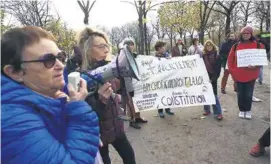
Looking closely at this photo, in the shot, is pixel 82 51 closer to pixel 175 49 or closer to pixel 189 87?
pixel 189 87

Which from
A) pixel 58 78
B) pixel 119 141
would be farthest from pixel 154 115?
pixel 58 78

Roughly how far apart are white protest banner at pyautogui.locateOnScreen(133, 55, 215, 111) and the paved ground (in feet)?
1.20

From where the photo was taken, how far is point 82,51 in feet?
Answer: 8.07

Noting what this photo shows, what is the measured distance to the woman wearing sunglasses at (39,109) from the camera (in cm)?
110

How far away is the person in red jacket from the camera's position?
531 centimetres

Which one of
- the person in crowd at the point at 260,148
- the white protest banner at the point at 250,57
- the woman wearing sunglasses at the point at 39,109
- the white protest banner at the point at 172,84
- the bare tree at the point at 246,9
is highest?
the bare tree at the point at 246,9

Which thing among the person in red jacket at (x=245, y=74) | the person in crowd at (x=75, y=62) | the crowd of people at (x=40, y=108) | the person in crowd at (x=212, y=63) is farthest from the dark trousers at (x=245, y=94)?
the crowd of people at (x=40, y=108)

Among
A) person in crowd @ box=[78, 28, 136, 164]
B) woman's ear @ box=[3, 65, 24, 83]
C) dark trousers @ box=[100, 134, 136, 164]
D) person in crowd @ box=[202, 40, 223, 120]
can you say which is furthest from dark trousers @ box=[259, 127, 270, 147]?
woman's ear @ box=[3, 65, 24, 83]

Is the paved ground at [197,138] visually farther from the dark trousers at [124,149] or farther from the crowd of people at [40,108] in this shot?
the crowd of people at [40,108]

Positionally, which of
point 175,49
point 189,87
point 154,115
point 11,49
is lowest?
point 154,115

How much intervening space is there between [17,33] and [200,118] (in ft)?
16.2

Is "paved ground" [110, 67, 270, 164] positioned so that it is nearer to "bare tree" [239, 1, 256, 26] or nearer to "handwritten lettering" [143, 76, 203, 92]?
"handwritten lettering" [143, 76, 203, 92]

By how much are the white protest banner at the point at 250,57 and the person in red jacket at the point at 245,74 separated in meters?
0.07

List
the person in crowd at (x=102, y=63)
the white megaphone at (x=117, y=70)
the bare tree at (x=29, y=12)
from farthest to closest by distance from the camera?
the bare tree at (x=29, y=12), the person in crowd at (x=102, y=63), the white megaphone at (x=117, y=70)
